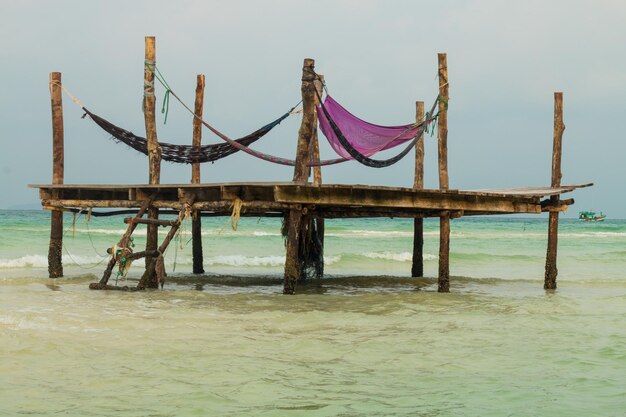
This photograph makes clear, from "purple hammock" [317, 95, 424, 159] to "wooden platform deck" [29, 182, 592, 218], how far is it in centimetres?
87

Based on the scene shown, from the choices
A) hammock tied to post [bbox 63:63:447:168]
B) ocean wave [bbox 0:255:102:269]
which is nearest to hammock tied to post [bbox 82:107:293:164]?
hammock tied to post [bbox 63:63:447:168]

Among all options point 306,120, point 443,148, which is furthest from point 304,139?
point 443,148

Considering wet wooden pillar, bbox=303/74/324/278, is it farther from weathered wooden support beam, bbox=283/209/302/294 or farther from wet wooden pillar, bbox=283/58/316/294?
wet wooden pillar, bbox=283/58/316/294

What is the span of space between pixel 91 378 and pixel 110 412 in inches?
39.8

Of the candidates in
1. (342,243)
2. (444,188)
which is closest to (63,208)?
(444,188)

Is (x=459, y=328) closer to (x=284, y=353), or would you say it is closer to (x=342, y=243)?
(x=284, y=353)

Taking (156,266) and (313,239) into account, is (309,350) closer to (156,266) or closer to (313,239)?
(156,266)

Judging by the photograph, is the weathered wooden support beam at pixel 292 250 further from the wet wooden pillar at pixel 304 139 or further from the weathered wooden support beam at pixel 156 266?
the weathered wooden support beam at pixel 156 266

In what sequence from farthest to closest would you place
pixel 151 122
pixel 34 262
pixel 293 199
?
1. pixel 34 262
2. pixel 151 122
3. pixel 293 199

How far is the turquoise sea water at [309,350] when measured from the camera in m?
6.23

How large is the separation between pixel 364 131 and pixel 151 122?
130 inches

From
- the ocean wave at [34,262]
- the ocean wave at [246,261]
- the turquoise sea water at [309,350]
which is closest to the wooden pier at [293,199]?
the turquoise sea water at [309,350]

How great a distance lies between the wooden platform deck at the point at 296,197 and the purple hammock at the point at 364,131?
872 millimetres

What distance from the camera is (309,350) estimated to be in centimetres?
812
